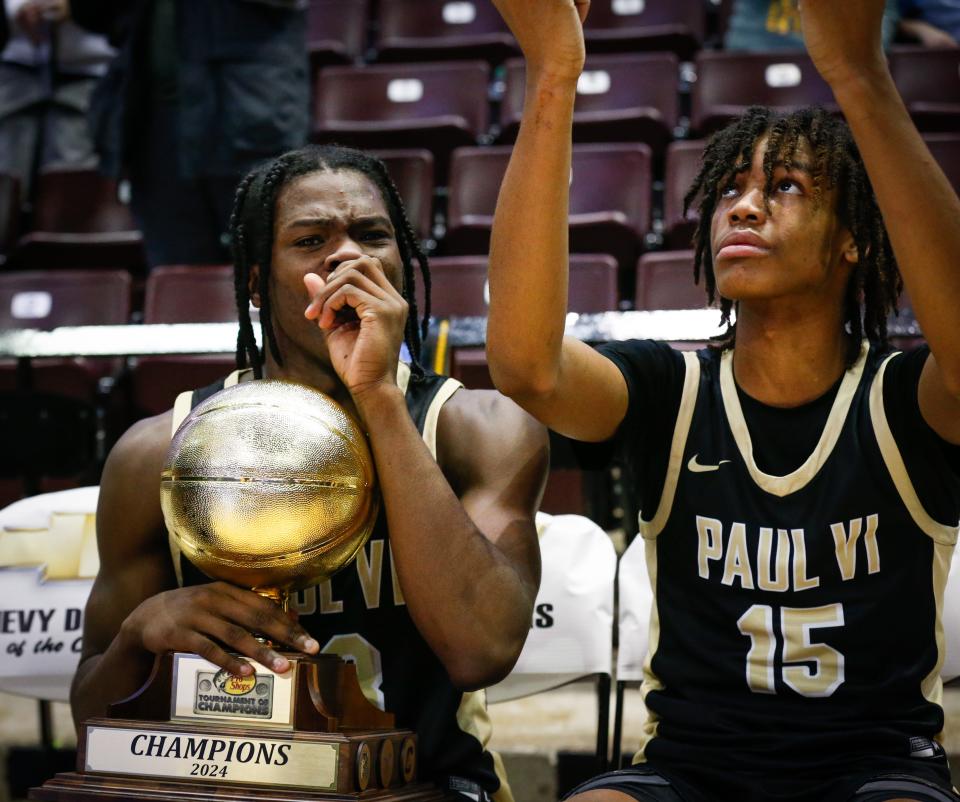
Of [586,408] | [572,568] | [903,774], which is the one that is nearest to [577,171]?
[572,568]

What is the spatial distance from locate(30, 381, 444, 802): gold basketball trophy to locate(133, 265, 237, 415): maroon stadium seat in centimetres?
239

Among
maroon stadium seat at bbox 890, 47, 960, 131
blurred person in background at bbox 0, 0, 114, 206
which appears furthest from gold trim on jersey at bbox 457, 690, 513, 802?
blurred person in background at bbox 0, 0, 114, 206

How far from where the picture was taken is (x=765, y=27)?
6250 mm

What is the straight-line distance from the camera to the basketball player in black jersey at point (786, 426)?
1.69 metres

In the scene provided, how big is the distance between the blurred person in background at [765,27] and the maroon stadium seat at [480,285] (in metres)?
2.43

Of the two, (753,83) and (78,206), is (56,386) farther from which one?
(753,83)

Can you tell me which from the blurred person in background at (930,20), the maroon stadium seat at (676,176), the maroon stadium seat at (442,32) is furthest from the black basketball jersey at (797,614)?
the maroon stadium seat at (442,32)

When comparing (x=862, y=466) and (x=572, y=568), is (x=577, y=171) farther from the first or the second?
(x=862, y=466)

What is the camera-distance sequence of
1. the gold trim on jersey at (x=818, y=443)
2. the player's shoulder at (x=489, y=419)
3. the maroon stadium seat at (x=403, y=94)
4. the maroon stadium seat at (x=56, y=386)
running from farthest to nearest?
the maroon stadium seat at (x=403, y=94)
the maroon stadium seat at (x=56, y=386)
the player's shoulder at (x=489, y=419)
the gold trim on jersey at (x=818, y=443)

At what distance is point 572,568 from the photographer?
2510 millimetres

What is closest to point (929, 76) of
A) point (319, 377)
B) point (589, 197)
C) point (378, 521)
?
point (589, 197)

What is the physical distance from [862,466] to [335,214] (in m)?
0.95

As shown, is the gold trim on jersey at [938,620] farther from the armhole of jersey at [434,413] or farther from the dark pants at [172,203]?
the dark pants at [172,203]

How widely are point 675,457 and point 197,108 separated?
9.82 ft
